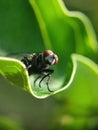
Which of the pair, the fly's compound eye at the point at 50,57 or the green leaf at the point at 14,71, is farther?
the fly's compound eye at the point at 50,57

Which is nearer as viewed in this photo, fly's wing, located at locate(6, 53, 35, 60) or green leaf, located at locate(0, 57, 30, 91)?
green leaf, located at locate(0, 57, 30, 91)

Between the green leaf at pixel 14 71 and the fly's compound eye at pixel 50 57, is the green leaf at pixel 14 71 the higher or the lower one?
the higher one

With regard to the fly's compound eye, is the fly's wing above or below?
above

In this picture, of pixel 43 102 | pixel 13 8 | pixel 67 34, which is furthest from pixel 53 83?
pixel 13 8

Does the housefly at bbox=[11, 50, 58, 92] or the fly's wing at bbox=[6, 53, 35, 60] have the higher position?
the fly's wing at bbox=[6, 53, 35, 60]
